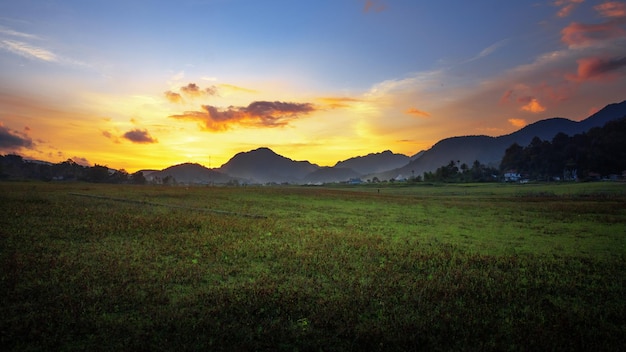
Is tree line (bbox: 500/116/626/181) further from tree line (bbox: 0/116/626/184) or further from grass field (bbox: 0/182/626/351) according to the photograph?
grass field (bbox: 0/182/626/351)

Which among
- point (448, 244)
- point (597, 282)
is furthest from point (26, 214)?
point (597, 282)

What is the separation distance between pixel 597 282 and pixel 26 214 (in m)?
37.4

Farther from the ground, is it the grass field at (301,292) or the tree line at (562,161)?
the tree line at (562,161)

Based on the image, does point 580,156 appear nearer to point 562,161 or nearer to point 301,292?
point 562,161

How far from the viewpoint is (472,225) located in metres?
30.3

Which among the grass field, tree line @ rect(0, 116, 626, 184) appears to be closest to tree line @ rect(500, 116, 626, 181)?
tree line @ rect(0, 116, 626, 184)

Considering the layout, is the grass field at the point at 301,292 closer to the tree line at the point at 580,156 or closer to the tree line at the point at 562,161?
the tree line at the point at 580,156

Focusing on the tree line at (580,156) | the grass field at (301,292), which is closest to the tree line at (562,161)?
→ the tree line at (580,156)

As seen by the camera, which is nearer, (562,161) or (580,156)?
(580,156)

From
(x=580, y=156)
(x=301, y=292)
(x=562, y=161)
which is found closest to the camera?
(x=301, y=292)

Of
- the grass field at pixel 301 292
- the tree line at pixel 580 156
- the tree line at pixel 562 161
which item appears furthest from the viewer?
the tree line at pixel 562 161

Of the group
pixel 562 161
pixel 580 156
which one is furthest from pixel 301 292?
pixel 562 161

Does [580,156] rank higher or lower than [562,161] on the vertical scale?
higher

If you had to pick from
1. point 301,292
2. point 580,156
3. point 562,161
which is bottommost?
point 301,292
